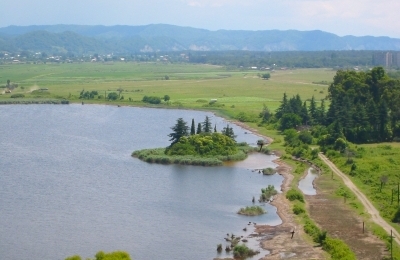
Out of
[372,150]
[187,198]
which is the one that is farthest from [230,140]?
[187,198]

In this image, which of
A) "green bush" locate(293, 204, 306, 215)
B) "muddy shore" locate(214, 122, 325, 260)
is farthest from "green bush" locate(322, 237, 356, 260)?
"green bush" locate(293, 204, 306, 215)

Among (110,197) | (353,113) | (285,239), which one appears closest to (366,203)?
(285,239)

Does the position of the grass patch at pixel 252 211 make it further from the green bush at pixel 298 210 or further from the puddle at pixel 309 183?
the puddle at pixel 309 183

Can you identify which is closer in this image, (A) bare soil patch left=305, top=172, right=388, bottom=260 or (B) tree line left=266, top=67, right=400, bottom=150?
(A) bare soil patch left=305, top=172, right=388, bottom=260

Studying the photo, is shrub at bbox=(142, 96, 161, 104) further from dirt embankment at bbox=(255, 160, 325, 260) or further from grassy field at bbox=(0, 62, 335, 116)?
dirt embankment at bbox=(255, 160, 325, 260)

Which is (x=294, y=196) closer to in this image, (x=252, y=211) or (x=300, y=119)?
(x=252, y=211)
